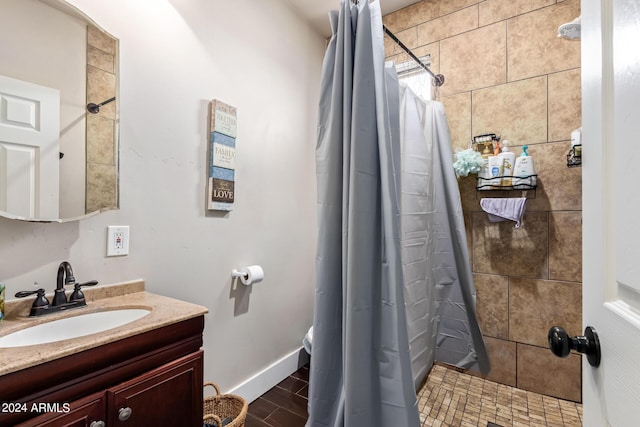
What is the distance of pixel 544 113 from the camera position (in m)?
1.88

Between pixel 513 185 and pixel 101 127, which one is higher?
pixel 101 127

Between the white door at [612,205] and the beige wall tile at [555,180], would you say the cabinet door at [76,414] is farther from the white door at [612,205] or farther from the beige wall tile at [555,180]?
the beige wall tile at [555,180]

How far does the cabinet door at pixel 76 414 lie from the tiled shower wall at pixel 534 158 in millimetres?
2159

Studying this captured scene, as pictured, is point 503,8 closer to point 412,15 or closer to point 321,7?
point 412,15

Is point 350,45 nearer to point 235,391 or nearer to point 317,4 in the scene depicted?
point 317,4

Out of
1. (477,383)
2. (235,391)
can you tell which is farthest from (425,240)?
(235,391)

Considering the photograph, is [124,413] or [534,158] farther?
[534,158]

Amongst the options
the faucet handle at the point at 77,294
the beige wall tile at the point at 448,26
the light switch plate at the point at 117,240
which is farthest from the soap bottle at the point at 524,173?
the faucet handle at the point at 77,294

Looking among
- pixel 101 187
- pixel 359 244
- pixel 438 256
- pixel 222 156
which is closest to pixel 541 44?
pixel 438 256

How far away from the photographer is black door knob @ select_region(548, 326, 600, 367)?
21.2 inches

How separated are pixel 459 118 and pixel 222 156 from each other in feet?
5.57

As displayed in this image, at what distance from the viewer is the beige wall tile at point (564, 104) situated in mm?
1790

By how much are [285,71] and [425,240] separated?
1.61m

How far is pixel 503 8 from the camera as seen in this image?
2.00 meters
